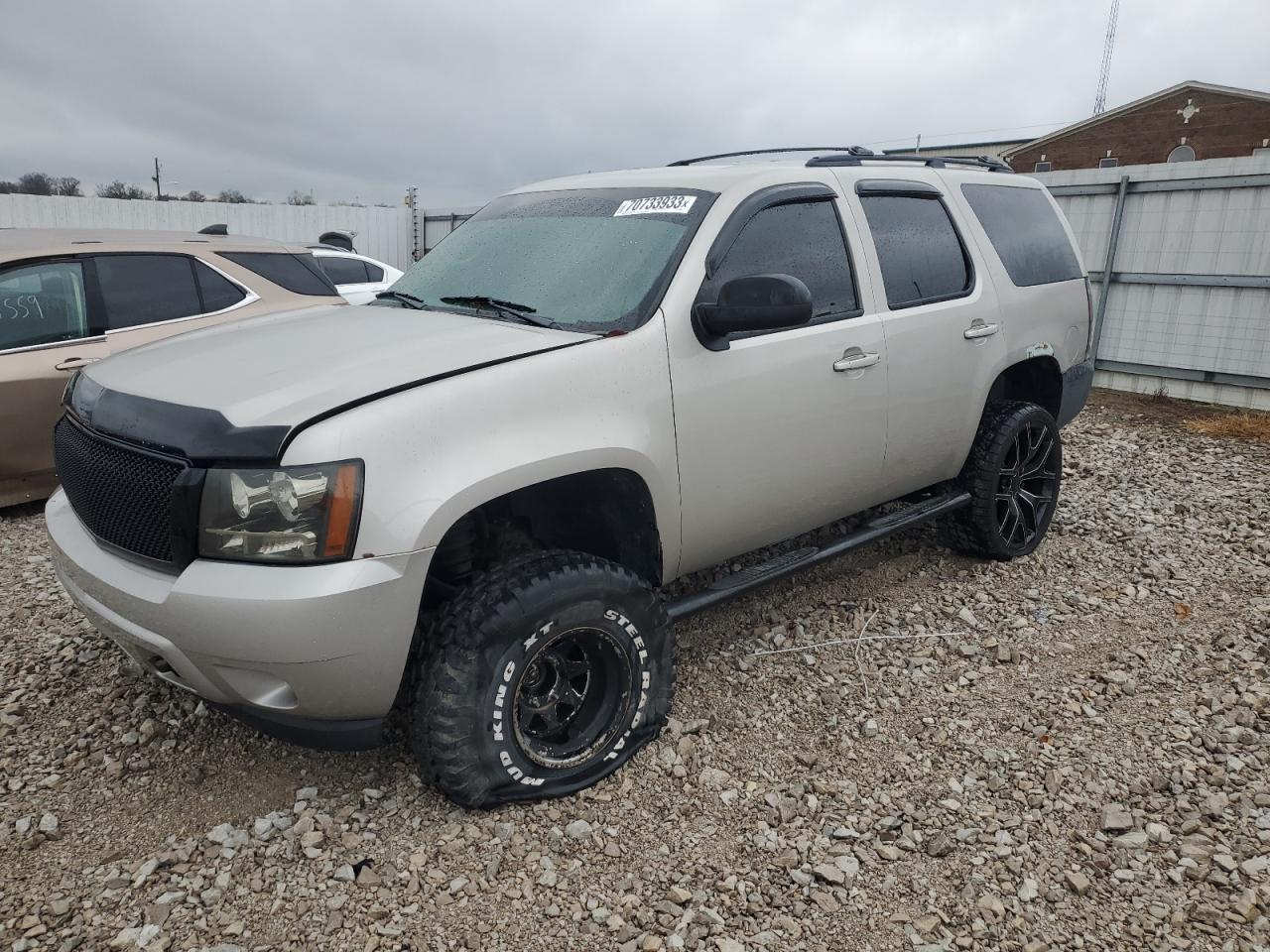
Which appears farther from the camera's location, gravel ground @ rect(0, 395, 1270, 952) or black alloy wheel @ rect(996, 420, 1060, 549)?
black alloy wheel @ rect(996, 420, 1060, 549)

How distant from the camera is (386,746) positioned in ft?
10.1

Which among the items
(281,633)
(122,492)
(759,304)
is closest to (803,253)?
(759,304)

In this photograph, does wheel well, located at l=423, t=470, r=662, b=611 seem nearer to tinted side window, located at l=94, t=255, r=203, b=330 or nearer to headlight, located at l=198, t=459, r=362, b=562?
headlight, located at l=198, t=459, r=362, b=562

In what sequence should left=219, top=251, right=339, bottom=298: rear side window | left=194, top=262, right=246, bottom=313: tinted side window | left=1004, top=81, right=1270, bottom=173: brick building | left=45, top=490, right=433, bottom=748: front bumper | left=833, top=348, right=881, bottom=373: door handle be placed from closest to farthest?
1. left=45, top=490, right=433, bottom=748: front bumper
2. left=833, top=348, right=881, bottom=373: door handle
3. left=194, top=262, right=246, bottom=313: tinted side window
4. left=219, top=251, right=339, bottom=298: rear side window
5. left=1004, top=81, right=1270, bottom=173: brick building

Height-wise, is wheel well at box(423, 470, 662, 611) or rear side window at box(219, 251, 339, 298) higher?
rear side window at box(219, 251, 339, 298)

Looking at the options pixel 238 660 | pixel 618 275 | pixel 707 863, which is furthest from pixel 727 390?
pixel 238 660

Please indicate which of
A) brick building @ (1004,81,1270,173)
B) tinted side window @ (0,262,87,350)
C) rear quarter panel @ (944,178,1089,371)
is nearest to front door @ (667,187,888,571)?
rear quarter panel @ (944,178,1089,371)

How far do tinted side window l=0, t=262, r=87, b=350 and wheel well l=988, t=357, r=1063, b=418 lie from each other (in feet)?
17.8

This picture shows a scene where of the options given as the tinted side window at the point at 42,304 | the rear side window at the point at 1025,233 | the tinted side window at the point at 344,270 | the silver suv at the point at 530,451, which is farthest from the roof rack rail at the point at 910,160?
the tinted side window at the point at 344,270

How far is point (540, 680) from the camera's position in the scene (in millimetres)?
2818

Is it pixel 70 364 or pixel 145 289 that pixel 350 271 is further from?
pixel 70 364

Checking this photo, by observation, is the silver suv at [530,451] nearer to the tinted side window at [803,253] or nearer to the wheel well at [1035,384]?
the tinted side window at [803,253]

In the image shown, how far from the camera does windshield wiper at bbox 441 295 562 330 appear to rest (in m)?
2.93

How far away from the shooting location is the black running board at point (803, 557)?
318 centimetres
